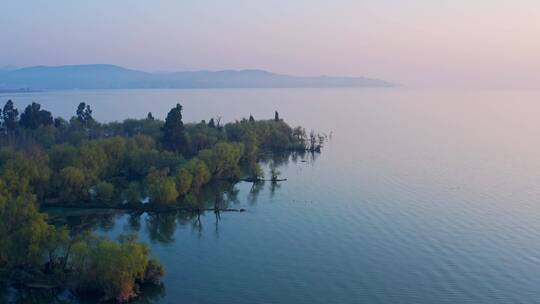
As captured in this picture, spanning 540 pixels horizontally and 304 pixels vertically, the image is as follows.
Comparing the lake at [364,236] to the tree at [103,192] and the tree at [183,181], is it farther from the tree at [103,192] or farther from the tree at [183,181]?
the tree at [183,181]

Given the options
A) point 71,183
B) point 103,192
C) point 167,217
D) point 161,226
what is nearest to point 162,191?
point 167,217

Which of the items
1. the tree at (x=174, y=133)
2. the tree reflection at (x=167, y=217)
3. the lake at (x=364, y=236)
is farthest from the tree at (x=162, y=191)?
the tree at (x=174, y=133)

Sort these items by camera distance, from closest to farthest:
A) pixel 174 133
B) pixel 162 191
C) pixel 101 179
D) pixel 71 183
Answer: pixel 162 191
pixel 71 183
pixel 101 179
pixel 174 133

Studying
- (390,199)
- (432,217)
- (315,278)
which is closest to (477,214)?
(432,217)

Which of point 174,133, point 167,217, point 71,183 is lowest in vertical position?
point 167,217

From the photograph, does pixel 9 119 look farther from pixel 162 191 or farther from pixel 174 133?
pixel 162 191

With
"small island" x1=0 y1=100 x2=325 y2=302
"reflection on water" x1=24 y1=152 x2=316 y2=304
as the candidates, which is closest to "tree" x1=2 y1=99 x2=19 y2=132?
"small island" x1=0 y1=100 x2=325 y2=302
